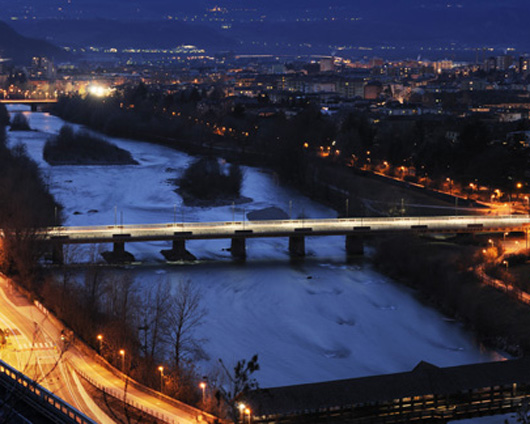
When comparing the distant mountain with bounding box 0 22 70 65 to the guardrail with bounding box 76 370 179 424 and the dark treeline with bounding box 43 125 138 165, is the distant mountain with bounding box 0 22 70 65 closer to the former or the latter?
the dark treeline with bounding box 43 125 138 165

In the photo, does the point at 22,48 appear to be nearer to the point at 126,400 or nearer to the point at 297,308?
the point at 297,308

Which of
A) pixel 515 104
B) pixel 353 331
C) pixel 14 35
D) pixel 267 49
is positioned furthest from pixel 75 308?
pixel 267 49

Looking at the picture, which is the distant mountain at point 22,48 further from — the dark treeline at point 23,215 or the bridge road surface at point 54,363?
the bridge road surface at point 54,363

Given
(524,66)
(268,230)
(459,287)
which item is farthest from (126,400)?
(524,66)

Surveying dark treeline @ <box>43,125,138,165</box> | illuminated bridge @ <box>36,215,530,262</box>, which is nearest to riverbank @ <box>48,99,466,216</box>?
illuminated bridge @ <box>36,215,530,262</box>

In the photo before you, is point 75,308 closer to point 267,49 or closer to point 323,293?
point 323,293
